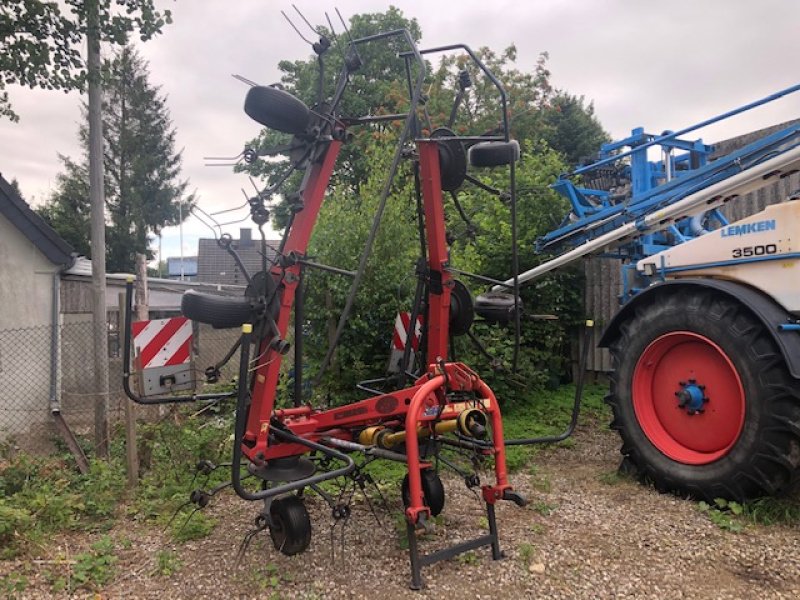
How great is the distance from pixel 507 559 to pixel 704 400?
1.90m

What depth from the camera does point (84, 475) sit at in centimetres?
518

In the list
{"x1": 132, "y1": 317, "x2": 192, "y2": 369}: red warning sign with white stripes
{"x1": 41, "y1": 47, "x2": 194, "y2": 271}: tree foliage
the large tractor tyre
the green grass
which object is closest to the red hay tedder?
{"x1": 132, "y1": 317, "x2": 192, "y2": 369}: red warning sign with white stripes

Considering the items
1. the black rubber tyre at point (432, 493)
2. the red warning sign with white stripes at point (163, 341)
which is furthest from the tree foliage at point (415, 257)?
the red warning sign with white stripes at point (163, 341)

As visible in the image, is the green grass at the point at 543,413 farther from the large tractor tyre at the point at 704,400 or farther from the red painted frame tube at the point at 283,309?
the red painted frame tube at the point at 283,309

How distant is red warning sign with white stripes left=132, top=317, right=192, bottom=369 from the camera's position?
435 cm

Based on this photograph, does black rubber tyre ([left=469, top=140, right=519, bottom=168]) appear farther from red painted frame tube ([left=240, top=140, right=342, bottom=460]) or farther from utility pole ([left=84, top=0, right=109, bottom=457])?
utility pole ([left=84, top=0, right=109, bottom=457])

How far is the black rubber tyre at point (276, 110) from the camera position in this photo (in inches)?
131

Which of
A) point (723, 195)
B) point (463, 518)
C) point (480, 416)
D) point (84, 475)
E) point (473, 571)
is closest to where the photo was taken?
point (473, 571)

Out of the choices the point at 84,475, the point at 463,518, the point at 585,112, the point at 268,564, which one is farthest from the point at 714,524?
the point at 585,112

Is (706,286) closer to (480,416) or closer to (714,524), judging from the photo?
(714,524)

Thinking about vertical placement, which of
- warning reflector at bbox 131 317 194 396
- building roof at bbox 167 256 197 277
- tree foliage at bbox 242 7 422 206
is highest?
tree foliage at bbox 242 7 422 206

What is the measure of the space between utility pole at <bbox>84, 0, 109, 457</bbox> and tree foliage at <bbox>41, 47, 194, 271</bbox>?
24.9 meters

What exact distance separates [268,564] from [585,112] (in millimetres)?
22255

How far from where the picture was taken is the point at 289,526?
3.51 m
